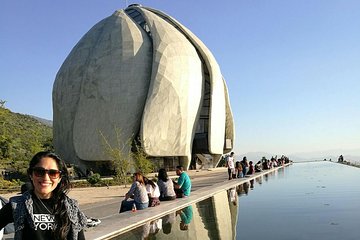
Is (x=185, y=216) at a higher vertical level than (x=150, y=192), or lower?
lower

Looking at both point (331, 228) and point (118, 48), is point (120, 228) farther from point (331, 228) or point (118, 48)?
point (118, 48)

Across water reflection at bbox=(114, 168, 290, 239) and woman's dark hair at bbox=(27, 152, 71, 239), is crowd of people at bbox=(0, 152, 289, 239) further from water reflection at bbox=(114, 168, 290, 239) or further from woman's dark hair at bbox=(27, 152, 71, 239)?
water reflection at bbox=(114, 168, 290, 239)

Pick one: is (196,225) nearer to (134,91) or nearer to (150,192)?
(150,192)

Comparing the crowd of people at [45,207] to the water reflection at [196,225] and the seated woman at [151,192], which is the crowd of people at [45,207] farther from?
the seated woman at [151,192]

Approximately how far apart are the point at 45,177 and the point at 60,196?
0.52 ft

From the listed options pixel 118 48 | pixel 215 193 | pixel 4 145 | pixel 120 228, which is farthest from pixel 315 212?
pixel 118 48

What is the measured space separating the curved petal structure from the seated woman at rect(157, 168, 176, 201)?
2147cm

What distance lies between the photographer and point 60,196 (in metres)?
2.69

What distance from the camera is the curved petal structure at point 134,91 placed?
1406 inches

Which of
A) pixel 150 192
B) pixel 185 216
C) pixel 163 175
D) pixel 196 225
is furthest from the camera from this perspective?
pixel 163 175

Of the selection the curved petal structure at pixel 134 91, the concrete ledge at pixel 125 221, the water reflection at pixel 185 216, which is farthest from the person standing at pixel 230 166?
the curved petal structure at pixel 134 91

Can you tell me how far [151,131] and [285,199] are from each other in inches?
941

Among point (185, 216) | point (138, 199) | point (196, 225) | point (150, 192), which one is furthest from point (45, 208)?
point (150, 192)

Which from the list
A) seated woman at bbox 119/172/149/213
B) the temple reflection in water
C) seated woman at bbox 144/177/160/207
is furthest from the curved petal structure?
the temple reflection in water
